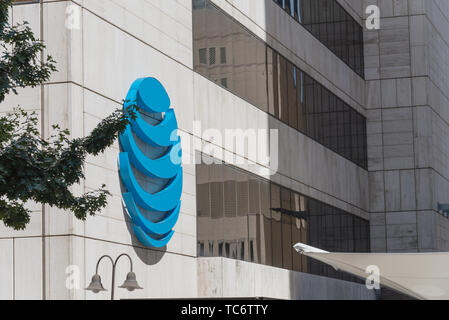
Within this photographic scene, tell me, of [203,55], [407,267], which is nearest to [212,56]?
[203,55]

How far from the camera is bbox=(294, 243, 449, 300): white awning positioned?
1836 centimetres

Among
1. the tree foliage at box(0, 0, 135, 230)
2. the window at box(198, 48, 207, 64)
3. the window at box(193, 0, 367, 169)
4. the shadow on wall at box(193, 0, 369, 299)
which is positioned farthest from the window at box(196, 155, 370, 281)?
the tree foliage at box(0, 0, 135, 230)

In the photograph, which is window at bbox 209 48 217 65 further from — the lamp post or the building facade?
the lamp post

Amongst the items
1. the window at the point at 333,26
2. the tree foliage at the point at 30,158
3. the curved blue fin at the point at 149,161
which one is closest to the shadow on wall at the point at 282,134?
the window at the point at 333,26

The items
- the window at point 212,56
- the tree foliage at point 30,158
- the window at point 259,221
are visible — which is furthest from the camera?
the window at point 212,56

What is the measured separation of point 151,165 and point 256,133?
356 inches

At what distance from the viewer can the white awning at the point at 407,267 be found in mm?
18359

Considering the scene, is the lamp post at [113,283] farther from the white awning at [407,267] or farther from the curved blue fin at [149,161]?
the white awning at [407,267]

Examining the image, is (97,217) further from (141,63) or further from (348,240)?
(348,240)

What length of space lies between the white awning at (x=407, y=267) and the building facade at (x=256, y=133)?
4809 millimetres

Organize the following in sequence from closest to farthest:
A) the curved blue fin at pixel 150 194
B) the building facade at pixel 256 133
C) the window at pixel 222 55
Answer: the building facade at pixel 256 133
the curved blue fin at pixel 150 194
the window at pixel 222 55

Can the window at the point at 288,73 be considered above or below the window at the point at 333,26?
below

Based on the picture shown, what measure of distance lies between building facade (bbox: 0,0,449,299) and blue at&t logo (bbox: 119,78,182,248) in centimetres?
28
